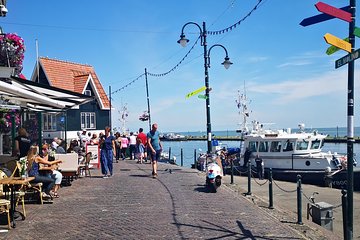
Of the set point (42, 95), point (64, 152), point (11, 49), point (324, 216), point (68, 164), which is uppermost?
point (11, 49)

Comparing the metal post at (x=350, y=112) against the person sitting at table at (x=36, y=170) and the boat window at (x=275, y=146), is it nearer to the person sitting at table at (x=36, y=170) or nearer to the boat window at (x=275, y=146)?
the person sitting at table at (x=36, y=170)

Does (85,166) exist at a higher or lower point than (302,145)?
lower

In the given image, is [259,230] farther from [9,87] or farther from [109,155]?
[109,155]

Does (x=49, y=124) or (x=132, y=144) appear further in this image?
(x=49, y=124)

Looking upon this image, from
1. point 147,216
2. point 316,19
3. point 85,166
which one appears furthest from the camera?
point 85,166

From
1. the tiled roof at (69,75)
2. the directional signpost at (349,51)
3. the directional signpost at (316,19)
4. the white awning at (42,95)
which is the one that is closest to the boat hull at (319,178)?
the white awning at (42,95)

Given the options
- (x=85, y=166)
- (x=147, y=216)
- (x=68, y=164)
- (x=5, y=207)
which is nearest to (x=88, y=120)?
(x=85, y=166)

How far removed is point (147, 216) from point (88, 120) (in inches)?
1221

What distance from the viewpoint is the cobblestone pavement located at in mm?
6906

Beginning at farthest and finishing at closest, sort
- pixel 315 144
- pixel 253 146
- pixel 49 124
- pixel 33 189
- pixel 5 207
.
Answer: pixel 49 124, pixel 253 146, pixel 315 144, pixel 33 189, pixel 5 207

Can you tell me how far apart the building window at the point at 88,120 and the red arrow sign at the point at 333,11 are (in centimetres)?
3385

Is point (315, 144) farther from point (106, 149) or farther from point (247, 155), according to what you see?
point (106, 149)

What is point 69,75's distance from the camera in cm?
3803

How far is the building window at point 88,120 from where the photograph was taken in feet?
123
